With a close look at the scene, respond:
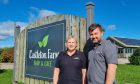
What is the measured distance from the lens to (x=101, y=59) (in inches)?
163

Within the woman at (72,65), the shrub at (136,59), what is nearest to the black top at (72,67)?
the woman at (72,65)

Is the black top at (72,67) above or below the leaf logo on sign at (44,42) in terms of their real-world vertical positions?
below

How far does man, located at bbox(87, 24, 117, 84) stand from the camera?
4027 mm

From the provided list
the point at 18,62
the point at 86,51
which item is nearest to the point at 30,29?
the point at 18,62

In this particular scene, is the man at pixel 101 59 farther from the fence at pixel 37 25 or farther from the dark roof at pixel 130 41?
the dark roof at pixel 130 41

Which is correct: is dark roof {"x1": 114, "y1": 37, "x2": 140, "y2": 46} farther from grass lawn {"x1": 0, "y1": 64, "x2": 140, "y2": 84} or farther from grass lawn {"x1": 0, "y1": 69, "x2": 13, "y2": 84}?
grass lawn {"x1": 0, "y1": 69, "x2": 13, "y2": 84}

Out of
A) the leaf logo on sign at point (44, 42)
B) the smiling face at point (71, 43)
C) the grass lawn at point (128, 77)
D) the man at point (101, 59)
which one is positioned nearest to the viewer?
the man at point (101, 59)

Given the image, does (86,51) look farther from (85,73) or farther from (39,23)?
(39,23)

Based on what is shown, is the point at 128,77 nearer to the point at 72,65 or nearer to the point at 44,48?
the point at 44,48

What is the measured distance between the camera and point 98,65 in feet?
13.6

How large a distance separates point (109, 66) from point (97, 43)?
425 mm

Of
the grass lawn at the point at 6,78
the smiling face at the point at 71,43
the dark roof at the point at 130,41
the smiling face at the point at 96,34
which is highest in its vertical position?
the dark roof at the point at 130,41

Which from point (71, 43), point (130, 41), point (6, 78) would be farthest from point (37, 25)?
point (130, 41)

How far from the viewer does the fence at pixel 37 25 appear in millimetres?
5949
